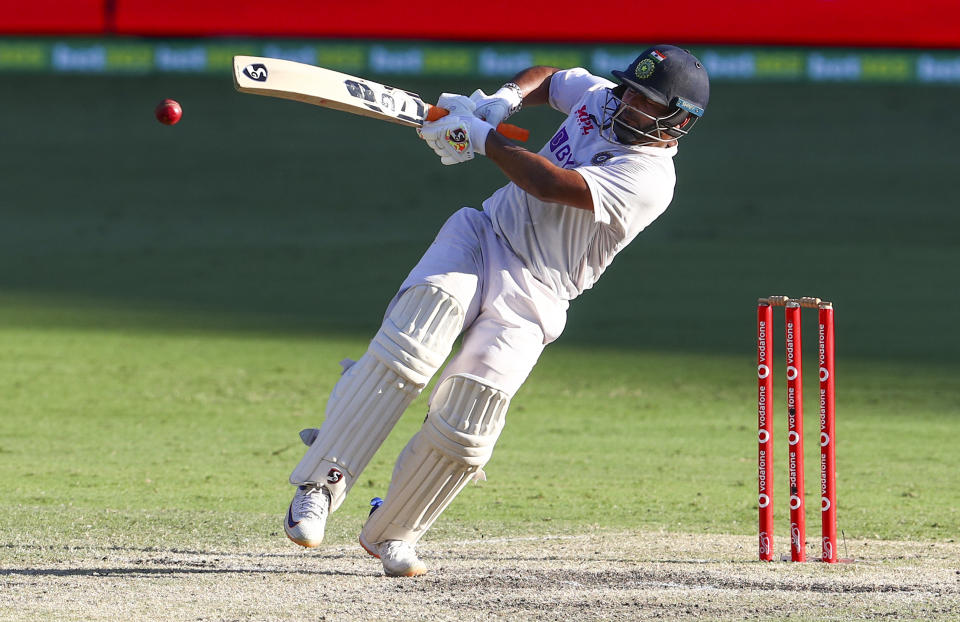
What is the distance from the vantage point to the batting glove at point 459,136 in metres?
4.44

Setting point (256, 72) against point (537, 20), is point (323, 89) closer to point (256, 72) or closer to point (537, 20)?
point (256, 72)

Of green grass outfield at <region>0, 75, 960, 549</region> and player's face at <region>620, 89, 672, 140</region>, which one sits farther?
green grass outfield at <region>0, 75, 960, 549</region>

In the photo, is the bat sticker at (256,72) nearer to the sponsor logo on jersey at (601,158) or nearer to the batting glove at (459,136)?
the batting glove at (459,136)

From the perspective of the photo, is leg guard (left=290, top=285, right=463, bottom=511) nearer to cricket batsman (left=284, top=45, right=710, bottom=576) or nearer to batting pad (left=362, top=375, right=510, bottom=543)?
cricket batsman (left=284, top=45, right=710, bottom=576)

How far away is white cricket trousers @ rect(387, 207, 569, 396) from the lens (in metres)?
4.41

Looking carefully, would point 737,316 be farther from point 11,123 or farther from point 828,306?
point 11,123

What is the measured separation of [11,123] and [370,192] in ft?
14.3

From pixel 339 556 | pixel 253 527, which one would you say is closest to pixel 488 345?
pixel 339 556

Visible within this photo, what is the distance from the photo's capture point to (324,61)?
49.1 ft

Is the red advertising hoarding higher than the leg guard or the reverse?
higher

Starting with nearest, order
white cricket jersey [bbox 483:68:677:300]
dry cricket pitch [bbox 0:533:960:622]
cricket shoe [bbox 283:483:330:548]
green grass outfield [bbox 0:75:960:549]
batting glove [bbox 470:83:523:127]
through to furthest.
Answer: dry cricket pitch [bbox 0:533:960:622] < cricket shoe [bbox 283:483:330:548] < white cricket jersey [bbox 483:68:677:300] < batting glove [bbox 470:83:523:127] < green grass outfield [bbox 0:75:960:549]

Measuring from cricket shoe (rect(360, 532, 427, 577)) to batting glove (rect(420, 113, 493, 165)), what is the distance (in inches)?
49.0

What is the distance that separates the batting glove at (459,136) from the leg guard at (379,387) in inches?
17.8

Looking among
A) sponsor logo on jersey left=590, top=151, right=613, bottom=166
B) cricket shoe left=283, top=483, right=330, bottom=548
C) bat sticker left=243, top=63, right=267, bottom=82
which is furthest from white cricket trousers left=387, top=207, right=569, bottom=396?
bat sticker left=243, top=63, right=267, bottom=82
